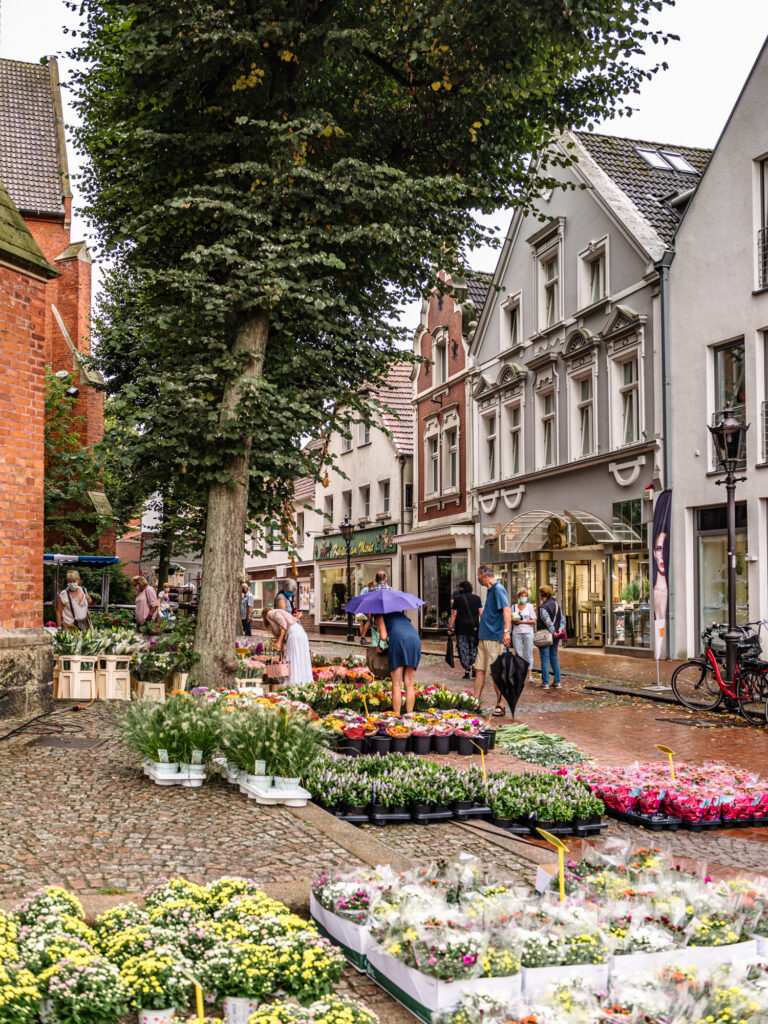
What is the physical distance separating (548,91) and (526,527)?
1602cm

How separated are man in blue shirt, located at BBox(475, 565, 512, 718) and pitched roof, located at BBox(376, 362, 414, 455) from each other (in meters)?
23.3

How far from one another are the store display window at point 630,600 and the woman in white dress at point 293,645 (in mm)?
11246

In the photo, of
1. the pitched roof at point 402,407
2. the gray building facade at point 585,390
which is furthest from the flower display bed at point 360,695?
the pitched roof at point 402,407

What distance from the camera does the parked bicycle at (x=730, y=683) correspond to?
A: 1329 centimetres

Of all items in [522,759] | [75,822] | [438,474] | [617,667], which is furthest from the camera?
[438,474]

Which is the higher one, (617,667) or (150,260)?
(150,260)

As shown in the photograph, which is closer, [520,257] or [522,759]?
[522,759]

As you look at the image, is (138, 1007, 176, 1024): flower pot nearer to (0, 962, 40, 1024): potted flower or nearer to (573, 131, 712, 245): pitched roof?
(0, 962, 40, 1024): potted flower

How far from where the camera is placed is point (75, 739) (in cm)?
968

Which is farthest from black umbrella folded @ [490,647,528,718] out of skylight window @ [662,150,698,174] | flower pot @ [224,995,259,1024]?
skylight window @ [662,150,698,174]

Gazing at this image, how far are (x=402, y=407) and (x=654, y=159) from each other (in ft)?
51.5

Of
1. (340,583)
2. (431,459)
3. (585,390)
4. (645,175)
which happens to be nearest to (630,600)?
(585,390)

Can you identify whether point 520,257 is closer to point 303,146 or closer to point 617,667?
point 617,667

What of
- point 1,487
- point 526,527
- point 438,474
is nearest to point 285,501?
point 1,487
